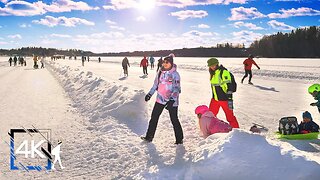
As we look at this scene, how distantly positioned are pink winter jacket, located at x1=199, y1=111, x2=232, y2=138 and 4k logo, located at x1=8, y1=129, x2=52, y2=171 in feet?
9.08

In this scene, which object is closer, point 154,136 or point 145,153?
point 145,153

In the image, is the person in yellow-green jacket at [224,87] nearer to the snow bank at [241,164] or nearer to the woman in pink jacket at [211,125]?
the woman in pink jacket at [211,125]

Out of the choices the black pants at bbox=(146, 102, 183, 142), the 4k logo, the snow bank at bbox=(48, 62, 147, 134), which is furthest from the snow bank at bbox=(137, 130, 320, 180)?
the snow bank at bbox=(48, 62, 147, 134)

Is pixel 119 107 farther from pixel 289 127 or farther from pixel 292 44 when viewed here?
pixel 292 44

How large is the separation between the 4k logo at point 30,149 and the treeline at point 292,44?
3188 inches

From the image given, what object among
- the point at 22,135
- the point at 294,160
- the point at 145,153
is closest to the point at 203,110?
the point at 145,153

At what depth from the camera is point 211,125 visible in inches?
234

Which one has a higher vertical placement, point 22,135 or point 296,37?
point 296,37

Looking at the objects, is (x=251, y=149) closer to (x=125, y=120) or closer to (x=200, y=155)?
(x=200, y=155)

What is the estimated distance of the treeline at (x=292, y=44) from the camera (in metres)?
80.9

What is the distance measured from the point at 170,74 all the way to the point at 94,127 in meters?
2.60

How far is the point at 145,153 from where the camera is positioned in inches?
206

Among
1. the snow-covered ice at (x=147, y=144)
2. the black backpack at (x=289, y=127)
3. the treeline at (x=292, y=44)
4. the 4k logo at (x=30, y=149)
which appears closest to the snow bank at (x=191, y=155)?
the snow-covered ice at (x=147, y=144)

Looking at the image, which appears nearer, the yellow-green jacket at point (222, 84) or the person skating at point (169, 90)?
the person skating at point (169, 90)
